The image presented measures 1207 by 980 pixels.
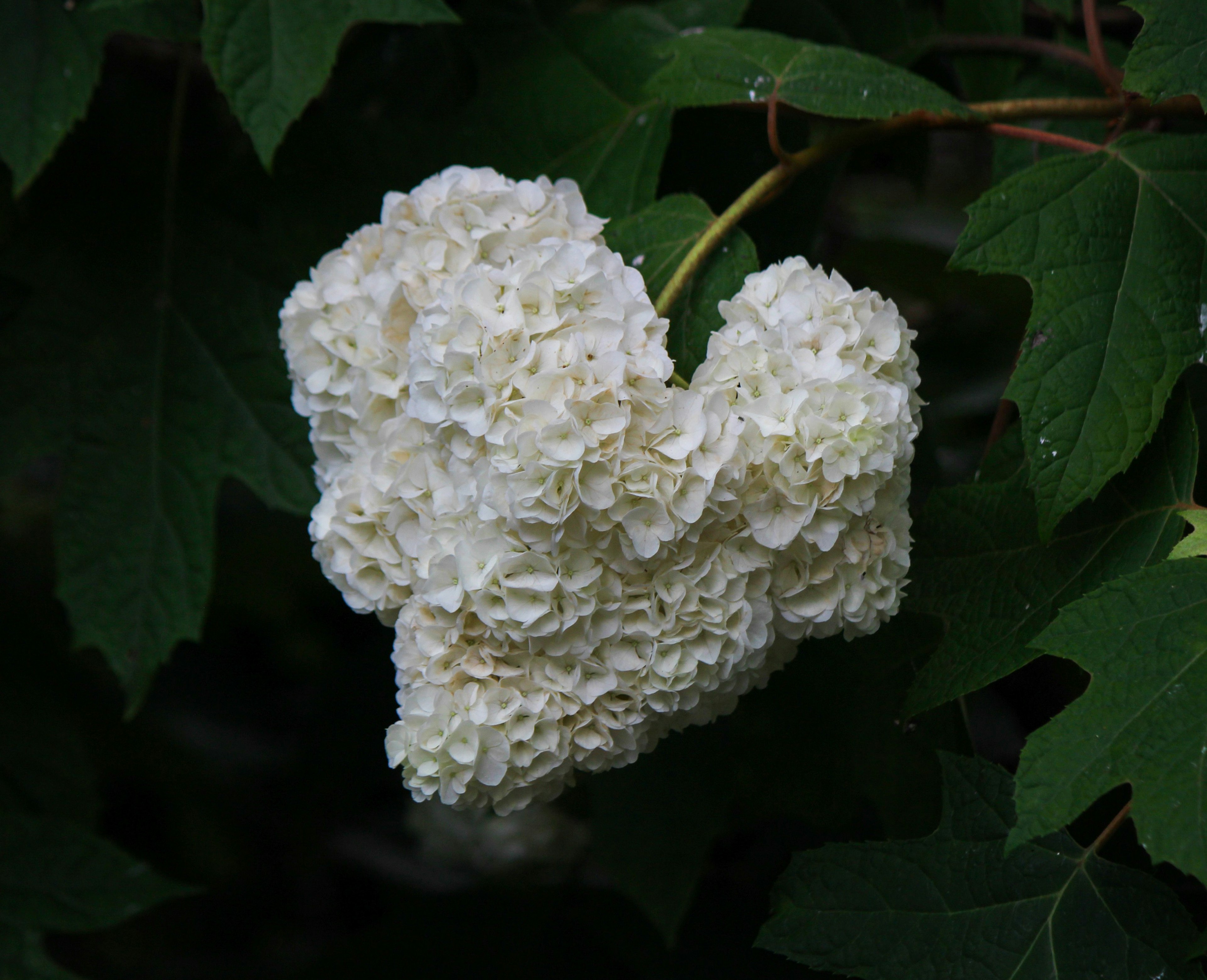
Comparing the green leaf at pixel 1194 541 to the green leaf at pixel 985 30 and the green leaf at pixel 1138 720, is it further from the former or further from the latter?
the green leaf at pixel 985 30

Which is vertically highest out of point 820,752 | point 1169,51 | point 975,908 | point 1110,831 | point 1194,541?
point 1169,51

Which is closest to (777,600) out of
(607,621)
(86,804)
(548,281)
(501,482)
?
(607,621)

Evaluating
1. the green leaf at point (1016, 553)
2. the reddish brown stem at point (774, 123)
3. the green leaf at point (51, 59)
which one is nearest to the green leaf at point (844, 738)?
the green leaf at point (1016, 553)

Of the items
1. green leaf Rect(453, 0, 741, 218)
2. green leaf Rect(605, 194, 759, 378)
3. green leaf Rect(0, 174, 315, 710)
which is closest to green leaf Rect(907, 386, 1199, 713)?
green leaf Rect(605, 194, 759, 378)

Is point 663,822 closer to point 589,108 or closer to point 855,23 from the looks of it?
point 589,108

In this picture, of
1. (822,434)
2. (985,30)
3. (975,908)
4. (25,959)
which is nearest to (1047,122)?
(985,30)

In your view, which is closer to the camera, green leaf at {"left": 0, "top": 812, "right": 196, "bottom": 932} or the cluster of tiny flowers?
the cluster of tiny flowers

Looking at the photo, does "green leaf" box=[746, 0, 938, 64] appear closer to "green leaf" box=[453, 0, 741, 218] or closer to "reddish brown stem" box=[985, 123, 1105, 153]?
"green leaf" box=[453, 0, 741, 218]
